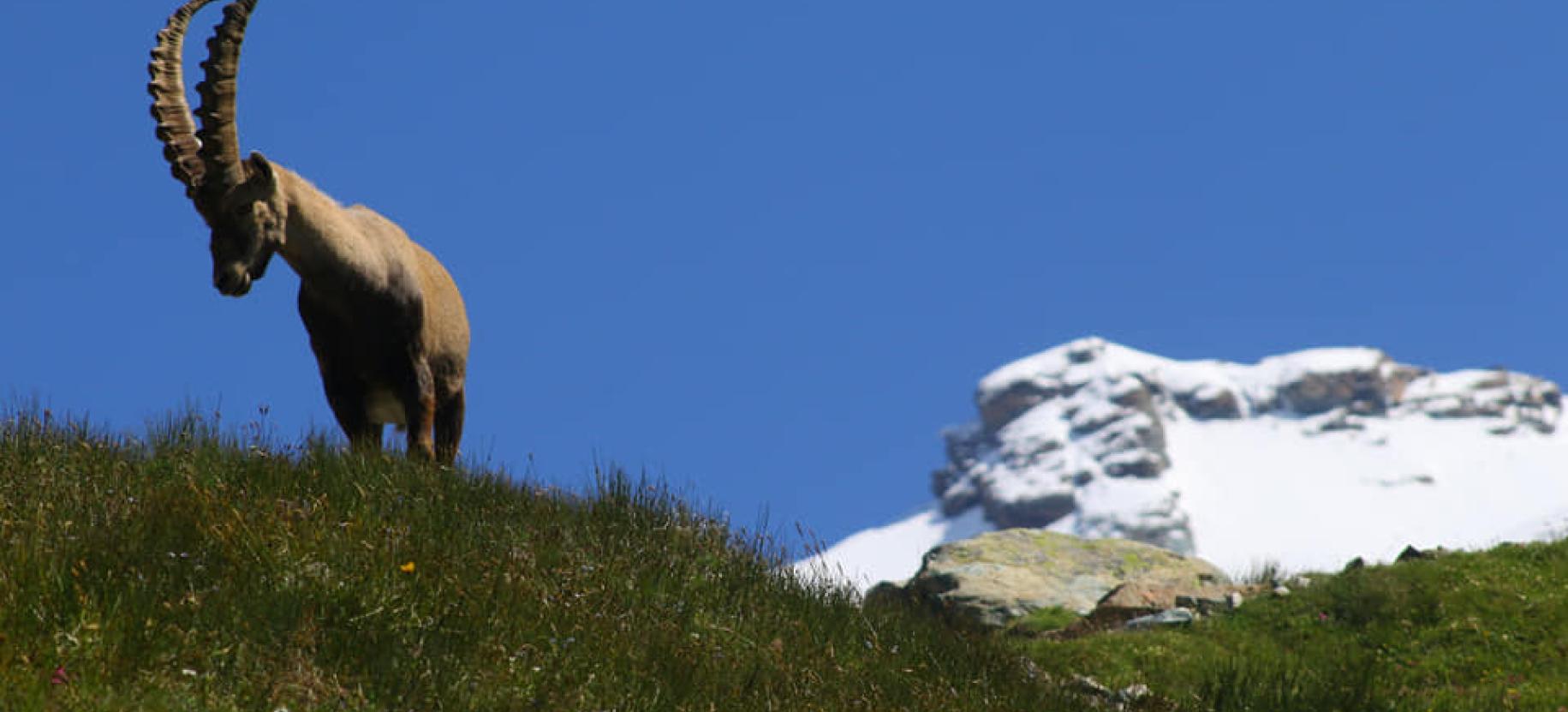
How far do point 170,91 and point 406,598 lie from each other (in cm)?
462

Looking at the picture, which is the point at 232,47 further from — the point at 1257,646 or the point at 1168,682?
the point at 1257,646

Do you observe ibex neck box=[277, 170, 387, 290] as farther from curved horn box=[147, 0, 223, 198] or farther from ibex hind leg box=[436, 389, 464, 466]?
ibex hind leg box=[436, 389, 464, 466]

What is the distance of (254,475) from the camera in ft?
32.0

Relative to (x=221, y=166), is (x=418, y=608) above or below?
below

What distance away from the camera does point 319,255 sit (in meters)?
10.8

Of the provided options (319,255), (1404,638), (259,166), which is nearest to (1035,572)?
(1404,638)

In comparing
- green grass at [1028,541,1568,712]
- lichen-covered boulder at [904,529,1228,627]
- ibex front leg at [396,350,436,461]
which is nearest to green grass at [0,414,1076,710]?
ibex front leg at [396,350,436,461]

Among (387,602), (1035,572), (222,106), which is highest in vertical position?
(1035,572)

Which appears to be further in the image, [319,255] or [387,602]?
[319,255]

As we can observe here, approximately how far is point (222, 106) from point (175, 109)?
321 mm

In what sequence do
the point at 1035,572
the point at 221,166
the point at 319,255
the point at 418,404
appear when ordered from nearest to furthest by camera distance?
the point at 221,166, the point at 319,255, the point at 418,404, the point at 1035,572

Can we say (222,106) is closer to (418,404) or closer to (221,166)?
(221,166)

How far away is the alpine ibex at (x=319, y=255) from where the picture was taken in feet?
33.7

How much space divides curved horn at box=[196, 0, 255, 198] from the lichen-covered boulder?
9753mm
